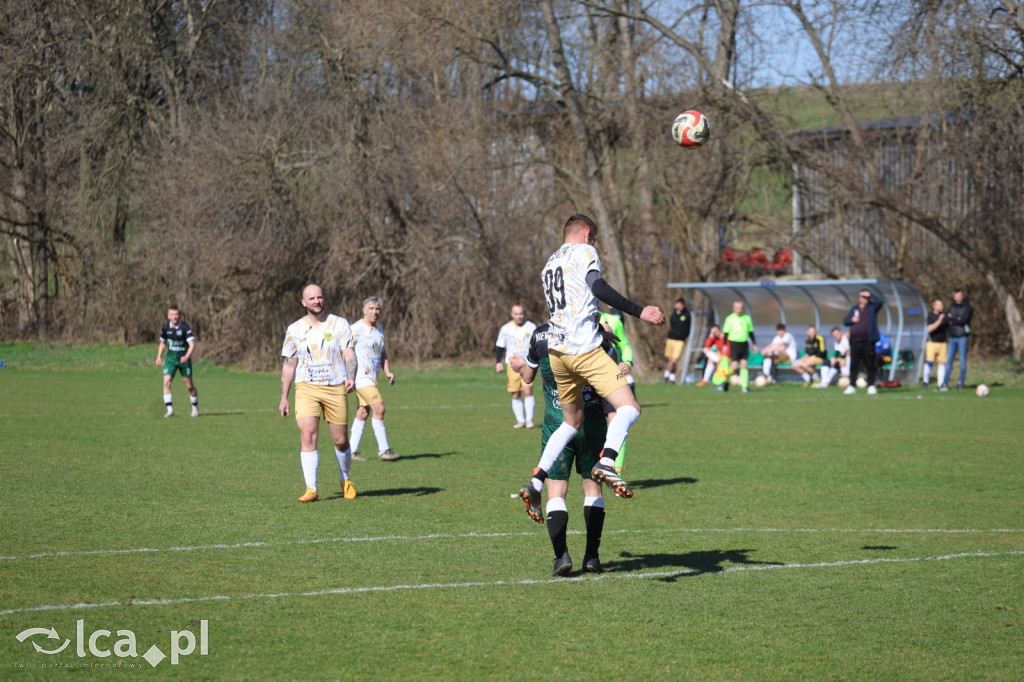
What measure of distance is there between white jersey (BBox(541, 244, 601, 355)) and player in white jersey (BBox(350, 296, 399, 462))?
287 inches

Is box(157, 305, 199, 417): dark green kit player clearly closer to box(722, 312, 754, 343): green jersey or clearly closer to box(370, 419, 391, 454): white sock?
box(370, 419, 391, 454): white sock

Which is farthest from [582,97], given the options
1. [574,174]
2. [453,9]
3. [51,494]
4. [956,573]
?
[956,573]

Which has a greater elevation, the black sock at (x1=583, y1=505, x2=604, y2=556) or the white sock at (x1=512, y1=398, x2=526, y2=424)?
the black sock at (x1=583, y1=505, x2=604, y2=556)

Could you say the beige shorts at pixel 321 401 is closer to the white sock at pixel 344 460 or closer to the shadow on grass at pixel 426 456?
the white sock at pixel 344 460

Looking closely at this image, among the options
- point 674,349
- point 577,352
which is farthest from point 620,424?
point 674,349

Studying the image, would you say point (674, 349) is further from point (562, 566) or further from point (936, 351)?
point (562, 566)

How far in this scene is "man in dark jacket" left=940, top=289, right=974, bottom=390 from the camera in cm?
2542

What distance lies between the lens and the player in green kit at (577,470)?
→ 7.77 meters

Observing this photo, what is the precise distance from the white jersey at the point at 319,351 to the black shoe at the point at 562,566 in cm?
421

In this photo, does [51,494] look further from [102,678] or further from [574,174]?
[574,174]

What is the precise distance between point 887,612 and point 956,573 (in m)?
1.37

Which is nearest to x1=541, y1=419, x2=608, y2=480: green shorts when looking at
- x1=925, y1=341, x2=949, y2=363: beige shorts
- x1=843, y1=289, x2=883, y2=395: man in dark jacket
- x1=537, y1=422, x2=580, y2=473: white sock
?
x1=537, y1=422, x2=580, y2=473: white sock

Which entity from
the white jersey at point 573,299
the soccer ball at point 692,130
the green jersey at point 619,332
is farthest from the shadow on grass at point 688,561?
the soccer ball at point 692,130

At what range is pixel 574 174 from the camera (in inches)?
1260
